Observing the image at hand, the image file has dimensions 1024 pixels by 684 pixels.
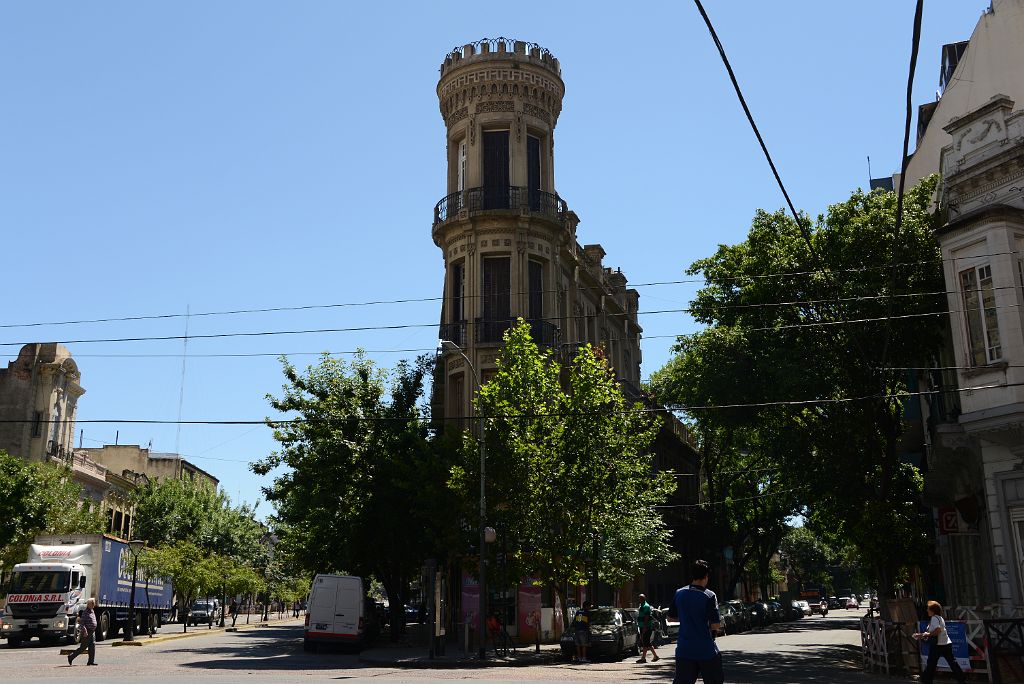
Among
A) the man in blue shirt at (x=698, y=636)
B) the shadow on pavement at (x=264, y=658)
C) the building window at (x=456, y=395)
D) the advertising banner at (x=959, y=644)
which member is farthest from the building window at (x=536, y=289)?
the man in blue shirt at (x=698, y=636)

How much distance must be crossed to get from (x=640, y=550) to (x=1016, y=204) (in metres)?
19.7

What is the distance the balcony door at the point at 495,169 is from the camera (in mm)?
37812

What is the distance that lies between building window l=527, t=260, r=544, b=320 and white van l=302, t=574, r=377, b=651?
523 inches

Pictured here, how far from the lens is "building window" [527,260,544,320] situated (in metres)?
37.6

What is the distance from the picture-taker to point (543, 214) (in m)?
37.7

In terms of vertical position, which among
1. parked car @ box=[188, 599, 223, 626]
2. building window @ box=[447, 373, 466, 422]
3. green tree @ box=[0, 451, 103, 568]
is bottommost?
parked car @ box=[188, 599, 223, 626]

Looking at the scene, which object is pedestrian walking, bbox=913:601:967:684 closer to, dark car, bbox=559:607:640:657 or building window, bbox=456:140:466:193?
dark car, bbox=559:607:640:657

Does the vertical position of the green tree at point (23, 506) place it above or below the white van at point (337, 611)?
above

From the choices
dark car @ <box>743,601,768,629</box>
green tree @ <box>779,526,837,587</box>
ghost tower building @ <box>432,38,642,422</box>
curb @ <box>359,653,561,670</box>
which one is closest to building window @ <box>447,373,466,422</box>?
ghost tower building @ <box>432,38,642,422</box>

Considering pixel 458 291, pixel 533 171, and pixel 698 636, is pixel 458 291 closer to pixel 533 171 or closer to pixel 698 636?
pixel 533 171

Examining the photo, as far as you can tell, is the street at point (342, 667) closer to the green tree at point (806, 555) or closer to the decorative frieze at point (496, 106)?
the decorative frieze at point (496, 106)

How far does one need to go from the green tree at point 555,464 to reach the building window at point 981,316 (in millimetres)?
11687

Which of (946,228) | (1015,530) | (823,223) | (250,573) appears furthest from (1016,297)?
(250,573)

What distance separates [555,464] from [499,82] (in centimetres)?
1729
